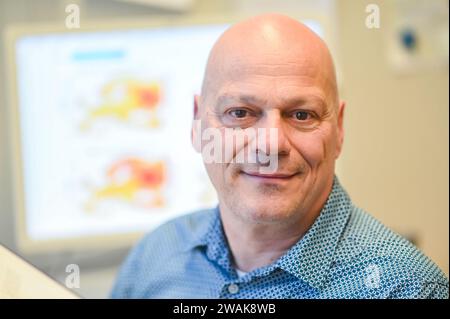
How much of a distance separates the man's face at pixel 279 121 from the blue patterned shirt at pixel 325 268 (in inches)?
2.0

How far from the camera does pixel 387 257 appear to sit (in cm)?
69

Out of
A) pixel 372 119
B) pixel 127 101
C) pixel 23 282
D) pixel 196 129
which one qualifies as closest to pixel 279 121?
pixel 196 129

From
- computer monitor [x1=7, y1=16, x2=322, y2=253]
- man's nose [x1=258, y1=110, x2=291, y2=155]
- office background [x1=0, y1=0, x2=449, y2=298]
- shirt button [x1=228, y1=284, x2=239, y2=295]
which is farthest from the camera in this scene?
computer monitor [x1=7, y1=16, x2=322, y2=253]

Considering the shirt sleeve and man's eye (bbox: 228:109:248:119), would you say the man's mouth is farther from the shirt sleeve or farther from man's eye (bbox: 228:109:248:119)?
the shirt sleeve

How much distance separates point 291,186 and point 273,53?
0.15 m

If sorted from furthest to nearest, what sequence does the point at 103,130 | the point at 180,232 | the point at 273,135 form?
the point at 103,130 < the point at 180,232 < the point at 273,135

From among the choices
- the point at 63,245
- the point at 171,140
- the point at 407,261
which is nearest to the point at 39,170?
the point at 63,245

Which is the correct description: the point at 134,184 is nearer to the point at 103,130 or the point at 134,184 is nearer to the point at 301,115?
the point at 103,130

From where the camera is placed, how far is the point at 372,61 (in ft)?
4.64

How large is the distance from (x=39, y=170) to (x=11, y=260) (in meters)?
0.75

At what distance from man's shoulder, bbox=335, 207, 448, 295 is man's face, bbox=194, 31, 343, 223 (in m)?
0.07

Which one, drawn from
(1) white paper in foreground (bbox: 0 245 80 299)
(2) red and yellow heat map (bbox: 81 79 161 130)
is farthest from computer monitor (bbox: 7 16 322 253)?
(1) white paper in foreground (bbox: 0 245 80 299)

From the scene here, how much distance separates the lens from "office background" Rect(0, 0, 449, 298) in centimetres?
112
